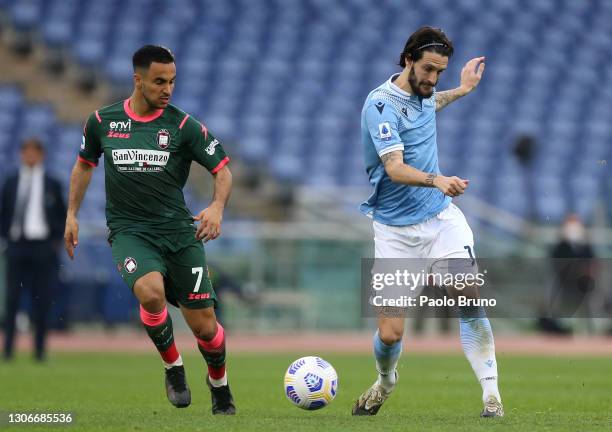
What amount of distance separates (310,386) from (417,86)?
181cm

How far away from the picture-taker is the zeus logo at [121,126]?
271 inches

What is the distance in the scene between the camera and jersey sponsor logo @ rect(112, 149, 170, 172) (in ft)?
22.4

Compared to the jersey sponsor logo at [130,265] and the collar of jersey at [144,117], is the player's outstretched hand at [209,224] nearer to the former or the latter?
the jersey sponsor logo at [130,265]

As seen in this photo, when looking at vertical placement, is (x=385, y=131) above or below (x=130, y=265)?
above

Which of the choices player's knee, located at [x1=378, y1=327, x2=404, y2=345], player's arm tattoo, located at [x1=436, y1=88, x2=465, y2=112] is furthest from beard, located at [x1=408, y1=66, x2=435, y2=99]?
player's knee, located at [x1=378, y1=327, x2=404, y2=345]

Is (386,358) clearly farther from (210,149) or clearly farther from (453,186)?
(210,149)

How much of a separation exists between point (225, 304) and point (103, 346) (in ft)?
8.04

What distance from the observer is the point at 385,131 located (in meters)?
6.73

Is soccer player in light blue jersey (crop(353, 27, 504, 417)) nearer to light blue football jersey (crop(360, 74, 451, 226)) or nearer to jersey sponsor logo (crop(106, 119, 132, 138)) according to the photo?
light blue football jersey (crop(360, 74, 451, 226))

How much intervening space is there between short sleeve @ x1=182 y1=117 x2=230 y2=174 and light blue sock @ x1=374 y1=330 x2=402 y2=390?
1351 mm

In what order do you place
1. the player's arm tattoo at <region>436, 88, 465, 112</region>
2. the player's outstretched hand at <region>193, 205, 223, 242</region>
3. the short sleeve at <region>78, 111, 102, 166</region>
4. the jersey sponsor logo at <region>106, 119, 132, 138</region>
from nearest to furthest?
the player's outstretched hand at <region>193, 205, 223, 242</region> → the jersey sponsor logo at <region>106, 119, 132, 138</region> → the short sleeve at <region>78, 111, 102, 166</region> → the player's arm tattoo at <region>436, 88, 465, 112</region>

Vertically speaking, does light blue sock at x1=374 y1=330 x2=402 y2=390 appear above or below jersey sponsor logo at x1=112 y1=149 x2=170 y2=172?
below

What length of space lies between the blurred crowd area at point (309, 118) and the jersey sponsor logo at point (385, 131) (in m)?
11.7

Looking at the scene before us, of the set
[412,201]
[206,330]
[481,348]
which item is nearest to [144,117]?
[206,330]
